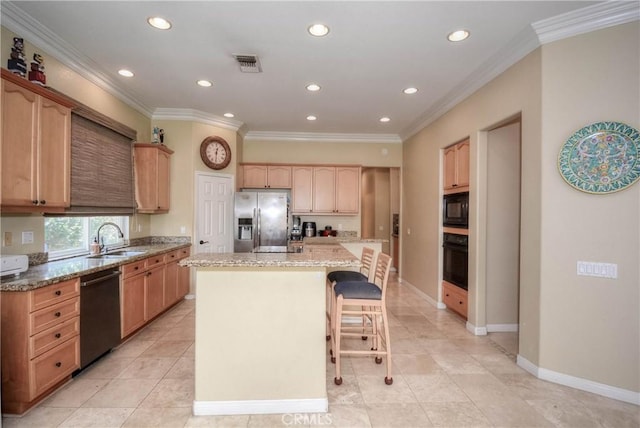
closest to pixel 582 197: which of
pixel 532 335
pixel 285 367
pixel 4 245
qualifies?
pixel 532 335

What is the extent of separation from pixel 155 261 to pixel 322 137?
375 centimetres

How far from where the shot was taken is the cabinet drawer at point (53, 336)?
212cm

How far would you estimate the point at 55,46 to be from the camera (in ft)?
9.35

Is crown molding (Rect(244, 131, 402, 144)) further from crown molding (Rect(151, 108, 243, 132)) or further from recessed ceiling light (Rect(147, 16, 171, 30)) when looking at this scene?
recessed ceiling light (Rect(147, 16, 171, 30))

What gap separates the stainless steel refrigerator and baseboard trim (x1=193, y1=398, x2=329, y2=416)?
3.12 metres

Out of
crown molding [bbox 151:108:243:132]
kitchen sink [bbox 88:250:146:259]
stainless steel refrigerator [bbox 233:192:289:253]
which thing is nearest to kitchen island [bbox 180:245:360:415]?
kitchen sink [bbox 88:250:146:259]

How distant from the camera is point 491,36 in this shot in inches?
106

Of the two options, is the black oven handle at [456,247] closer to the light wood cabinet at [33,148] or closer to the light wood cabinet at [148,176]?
the light wood cabinet at [148,176]

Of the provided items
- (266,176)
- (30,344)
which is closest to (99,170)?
(30,344)

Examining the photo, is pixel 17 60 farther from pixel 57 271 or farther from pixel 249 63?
pixel 249 63

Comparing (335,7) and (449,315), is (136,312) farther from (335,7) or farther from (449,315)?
(449,315)

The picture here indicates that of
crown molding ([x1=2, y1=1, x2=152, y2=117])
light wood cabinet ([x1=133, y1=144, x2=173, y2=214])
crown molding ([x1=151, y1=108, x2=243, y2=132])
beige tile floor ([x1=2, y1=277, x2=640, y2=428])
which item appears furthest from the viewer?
crown molding ([x1=151, y1=108, x2=243, y2=132])

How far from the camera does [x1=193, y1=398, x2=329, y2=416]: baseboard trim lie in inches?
83.5

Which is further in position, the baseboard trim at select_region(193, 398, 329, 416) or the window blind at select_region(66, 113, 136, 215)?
the window blind at select_region(66, 113, 136, 215)
